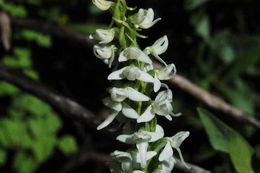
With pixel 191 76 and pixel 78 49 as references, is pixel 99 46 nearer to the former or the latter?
pixel 191 76

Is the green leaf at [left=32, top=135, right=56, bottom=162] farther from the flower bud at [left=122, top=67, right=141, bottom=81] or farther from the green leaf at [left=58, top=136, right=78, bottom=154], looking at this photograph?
the flower bud at [left=122, top=67, right=141, bottom=81]

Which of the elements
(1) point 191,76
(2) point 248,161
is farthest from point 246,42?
(2) point 248,161

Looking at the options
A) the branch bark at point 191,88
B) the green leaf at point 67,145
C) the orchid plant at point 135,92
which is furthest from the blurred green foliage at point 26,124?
the orchid plant at point 135,92

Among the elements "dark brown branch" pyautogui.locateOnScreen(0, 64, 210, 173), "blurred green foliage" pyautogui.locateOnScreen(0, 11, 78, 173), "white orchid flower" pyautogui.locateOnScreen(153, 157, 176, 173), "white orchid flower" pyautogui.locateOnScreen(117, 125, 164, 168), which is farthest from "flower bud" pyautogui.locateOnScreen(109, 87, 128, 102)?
"blurred green foliage" pyautogui.locateOnScreen(0, 11, 78, 173)

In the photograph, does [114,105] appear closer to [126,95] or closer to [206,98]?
[126,95]

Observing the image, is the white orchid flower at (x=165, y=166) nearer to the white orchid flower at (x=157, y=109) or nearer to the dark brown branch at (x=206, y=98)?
the white orchid flower at (x=157, y=109)

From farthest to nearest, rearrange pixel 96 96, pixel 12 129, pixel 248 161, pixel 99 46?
1. pixel 96 96
2. pixel 12 129
3. pixel 248 161
4. pixel 99 46

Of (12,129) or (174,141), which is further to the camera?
(12,129)
